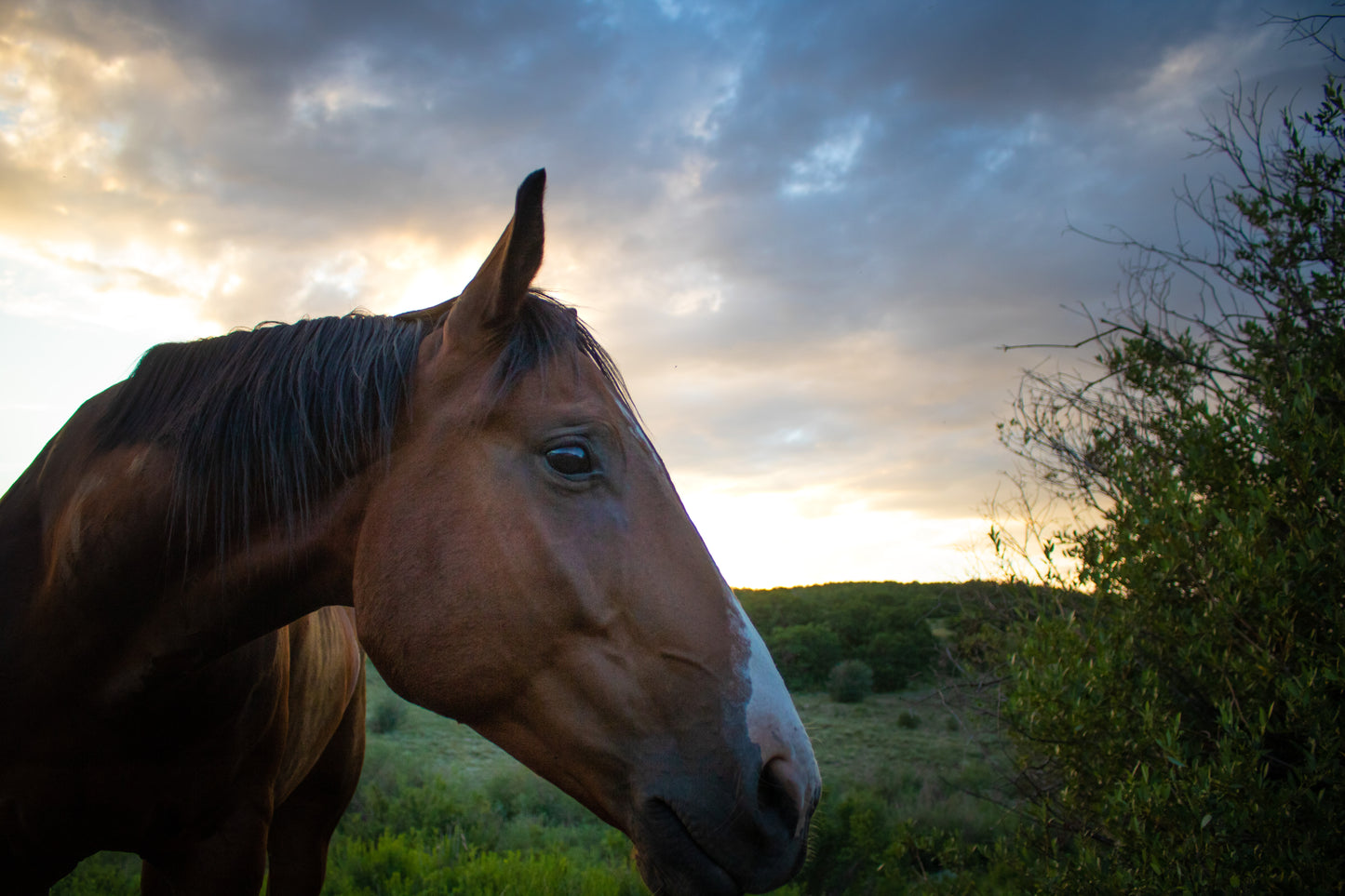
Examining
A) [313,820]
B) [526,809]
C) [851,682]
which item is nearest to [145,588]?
[313,820]

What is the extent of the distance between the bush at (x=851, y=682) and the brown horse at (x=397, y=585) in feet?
34.4

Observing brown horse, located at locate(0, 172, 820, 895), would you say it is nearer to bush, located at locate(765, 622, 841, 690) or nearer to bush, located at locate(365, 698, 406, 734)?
bush, located at locate(365, 698, 406, 734)

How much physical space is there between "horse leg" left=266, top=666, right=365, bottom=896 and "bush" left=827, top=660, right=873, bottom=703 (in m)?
9.08

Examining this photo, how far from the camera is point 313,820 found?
3.66 metres

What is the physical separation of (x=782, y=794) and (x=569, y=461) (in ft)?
2.62

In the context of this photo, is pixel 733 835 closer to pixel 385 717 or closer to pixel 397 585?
pixel 397 585

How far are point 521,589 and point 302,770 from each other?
Result: 2261mm

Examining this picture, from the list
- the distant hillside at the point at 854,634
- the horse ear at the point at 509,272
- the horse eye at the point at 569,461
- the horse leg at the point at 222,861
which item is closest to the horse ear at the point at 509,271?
the horse ear at the point at 509,272

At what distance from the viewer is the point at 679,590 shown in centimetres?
143

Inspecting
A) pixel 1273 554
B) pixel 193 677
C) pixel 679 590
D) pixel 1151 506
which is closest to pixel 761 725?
pixel 679 590

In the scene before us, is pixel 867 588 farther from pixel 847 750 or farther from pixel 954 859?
pixel 954 859

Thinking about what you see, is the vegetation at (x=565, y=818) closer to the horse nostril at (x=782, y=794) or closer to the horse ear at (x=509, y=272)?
the horse nostril at (x=782, y=794)

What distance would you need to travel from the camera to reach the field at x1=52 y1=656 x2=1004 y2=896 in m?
4.79

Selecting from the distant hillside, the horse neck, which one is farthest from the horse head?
the distant hillside
